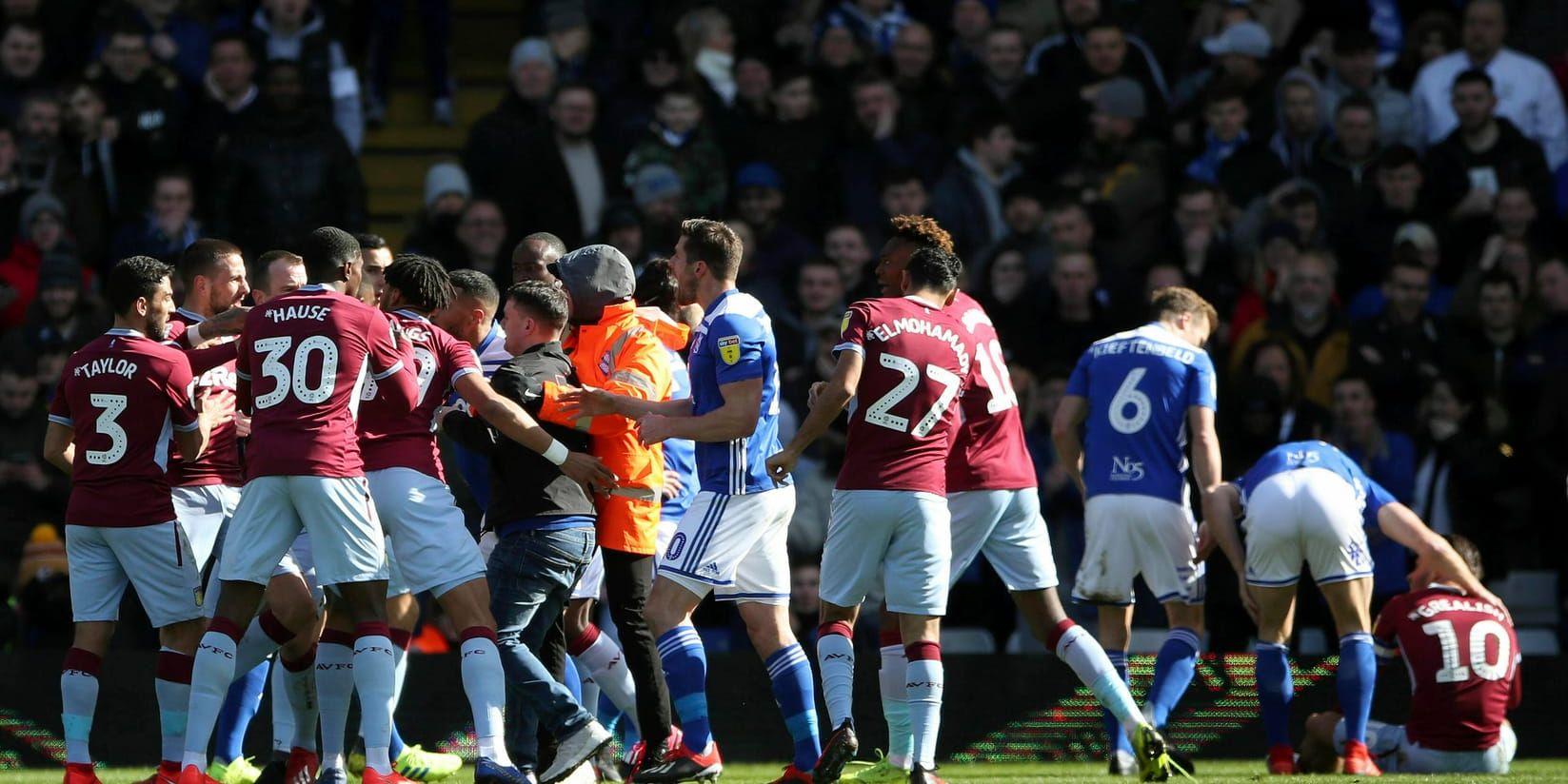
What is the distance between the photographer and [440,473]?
8.41 meters

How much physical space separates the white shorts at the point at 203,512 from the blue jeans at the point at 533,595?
1.52 m

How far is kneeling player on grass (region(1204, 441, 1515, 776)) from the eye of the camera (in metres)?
9.75

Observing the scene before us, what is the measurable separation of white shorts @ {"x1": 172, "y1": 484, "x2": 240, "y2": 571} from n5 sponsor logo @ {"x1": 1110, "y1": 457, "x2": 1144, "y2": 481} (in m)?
4.23

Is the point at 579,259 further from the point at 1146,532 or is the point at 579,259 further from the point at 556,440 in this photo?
the point at 1146,532

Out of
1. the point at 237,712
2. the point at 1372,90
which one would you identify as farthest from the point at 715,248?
the point at 1372,90

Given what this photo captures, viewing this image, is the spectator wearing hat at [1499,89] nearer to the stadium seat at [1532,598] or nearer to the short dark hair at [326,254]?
the stadium seat at [1532,598]

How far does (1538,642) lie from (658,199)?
6456mm

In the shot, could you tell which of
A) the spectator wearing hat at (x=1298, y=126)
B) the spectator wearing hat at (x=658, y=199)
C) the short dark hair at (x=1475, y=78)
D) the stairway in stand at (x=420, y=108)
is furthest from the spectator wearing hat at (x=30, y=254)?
the short dark hair at (x=1475, y=78)

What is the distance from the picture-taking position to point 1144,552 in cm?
1012

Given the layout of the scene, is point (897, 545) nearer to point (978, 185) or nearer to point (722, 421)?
point (722, 421)

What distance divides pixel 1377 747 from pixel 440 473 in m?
5.04

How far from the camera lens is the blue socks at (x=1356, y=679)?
31.9 ft

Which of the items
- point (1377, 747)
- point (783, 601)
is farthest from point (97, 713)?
point (1377, 747)

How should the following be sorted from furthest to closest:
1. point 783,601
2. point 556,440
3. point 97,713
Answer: point 97,713, point 783,601, point 556,440
